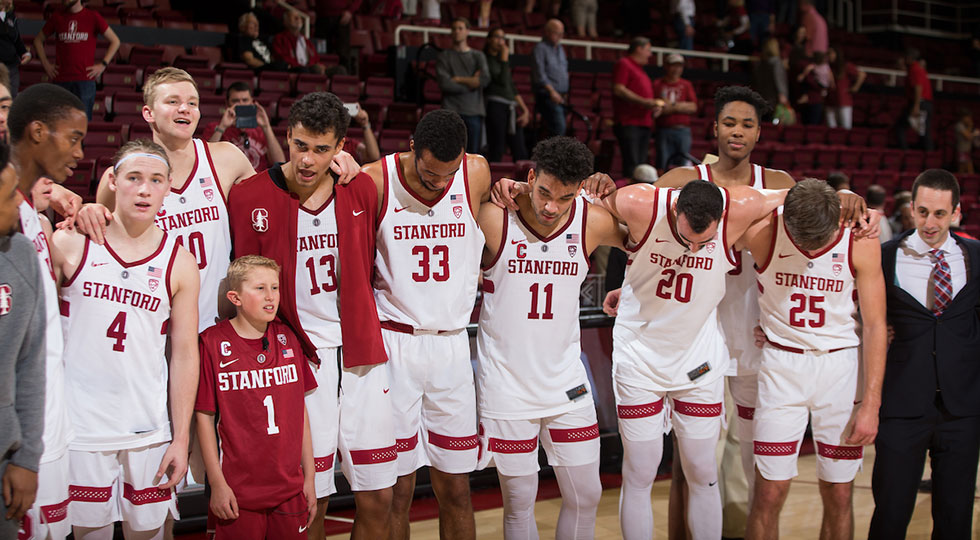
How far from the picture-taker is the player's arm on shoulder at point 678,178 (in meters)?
4.81

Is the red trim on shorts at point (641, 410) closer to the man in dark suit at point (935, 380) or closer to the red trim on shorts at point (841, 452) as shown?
the red trim on shorts at point (841, 452)

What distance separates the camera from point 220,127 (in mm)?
5789

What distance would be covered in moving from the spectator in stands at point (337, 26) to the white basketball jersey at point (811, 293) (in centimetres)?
811

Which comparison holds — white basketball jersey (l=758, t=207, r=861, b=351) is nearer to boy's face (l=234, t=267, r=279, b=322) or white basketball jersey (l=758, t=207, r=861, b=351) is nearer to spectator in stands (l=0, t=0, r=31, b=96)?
boy's face (l=234, t=267, r=279, b=322)

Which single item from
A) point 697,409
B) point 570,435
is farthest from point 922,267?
point 570,435

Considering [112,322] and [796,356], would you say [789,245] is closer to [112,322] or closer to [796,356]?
[796,356]

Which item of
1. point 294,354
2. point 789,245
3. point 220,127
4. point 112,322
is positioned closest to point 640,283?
point 789,245

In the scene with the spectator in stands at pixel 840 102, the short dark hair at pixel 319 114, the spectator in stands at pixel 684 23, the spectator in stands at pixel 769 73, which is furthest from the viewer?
the spectator in stands at pixel 684 23

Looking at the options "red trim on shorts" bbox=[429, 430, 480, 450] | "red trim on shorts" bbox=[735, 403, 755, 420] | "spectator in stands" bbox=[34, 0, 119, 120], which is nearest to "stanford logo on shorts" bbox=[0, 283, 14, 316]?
"red trim on shorts" bbox=[429, 430, 480, 450]

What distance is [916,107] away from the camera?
15.8 m

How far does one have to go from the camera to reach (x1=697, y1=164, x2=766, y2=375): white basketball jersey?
15.6 feet

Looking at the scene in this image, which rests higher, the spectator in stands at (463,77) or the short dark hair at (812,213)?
the spectator in stands at (463,77)

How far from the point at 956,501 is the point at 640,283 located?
1918mm

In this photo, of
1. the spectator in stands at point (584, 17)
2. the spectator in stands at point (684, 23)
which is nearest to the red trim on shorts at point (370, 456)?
the spectator in stands at point (584, 17)
